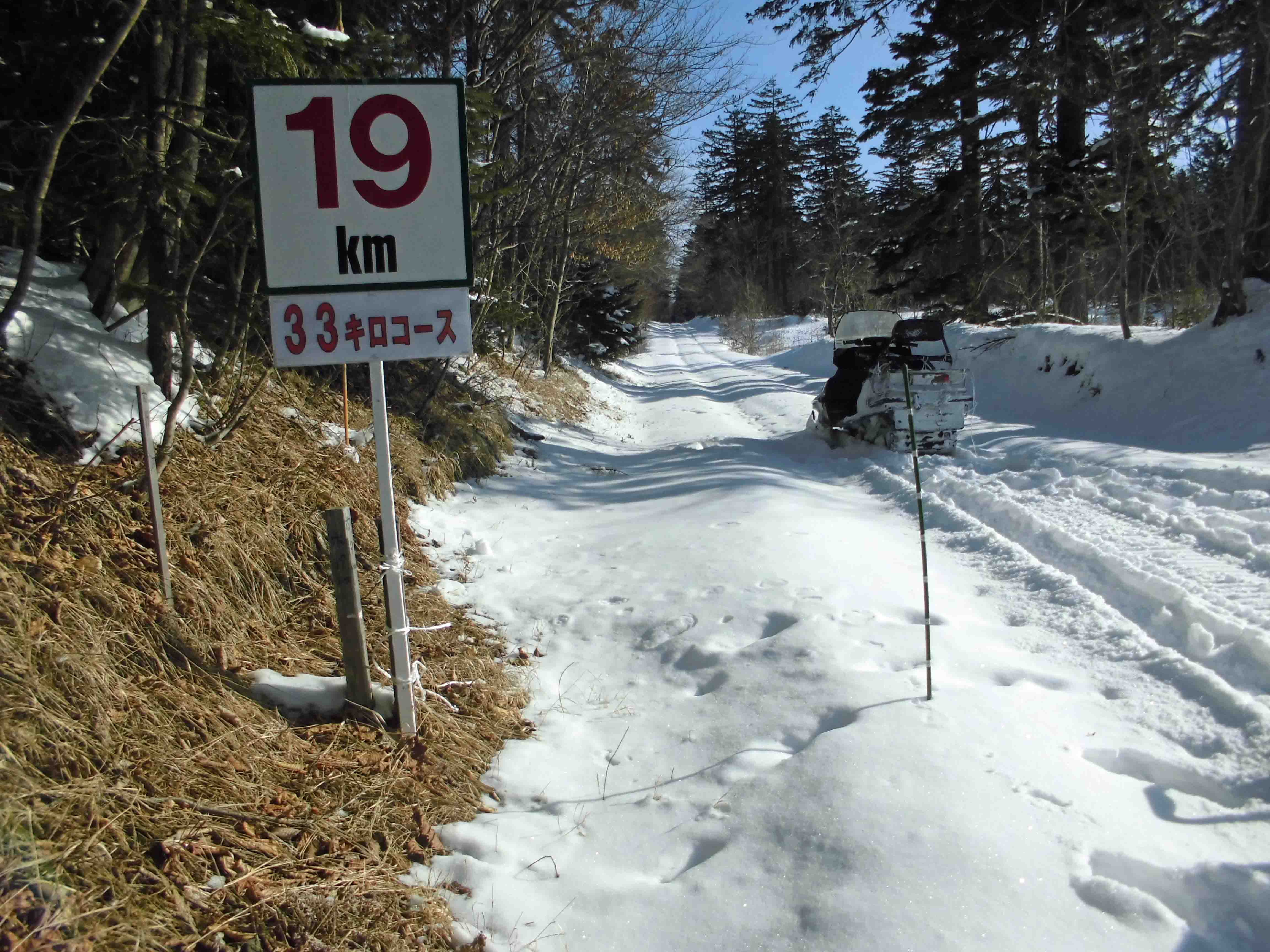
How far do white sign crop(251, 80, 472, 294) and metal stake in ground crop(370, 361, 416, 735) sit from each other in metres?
0.45

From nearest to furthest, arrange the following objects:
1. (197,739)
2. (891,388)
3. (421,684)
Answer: (197,739) → (421,684) → (891,388)

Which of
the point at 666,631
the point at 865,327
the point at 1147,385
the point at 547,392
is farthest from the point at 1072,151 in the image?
the point at 666,631

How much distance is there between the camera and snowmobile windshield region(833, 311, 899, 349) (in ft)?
40.3

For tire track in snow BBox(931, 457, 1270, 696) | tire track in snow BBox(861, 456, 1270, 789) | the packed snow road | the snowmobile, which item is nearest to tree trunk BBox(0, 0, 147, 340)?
the packed snow road

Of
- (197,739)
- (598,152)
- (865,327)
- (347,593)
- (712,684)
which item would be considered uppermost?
(598,152)

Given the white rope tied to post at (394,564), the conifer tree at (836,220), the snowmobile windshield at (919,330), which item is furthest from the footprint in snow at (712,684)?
the conifer tree at (836,220)

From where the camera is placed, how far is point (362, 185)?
3.00 metres

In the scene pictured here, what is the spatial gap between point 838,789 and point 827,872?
428 mm

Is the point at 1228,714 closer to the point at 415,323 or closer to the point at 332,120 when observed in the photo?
the point at 415,323

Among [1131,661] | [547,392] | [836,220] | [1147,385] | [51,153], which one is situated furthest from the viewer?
[836,220]

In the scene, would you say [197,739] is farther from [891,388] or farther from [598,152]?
[598,152]

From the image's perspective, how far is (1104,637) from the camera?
14.6 ft

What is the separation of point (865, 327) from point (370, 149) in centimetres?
1050

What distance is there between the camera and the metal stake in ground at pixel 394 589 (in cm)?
322
